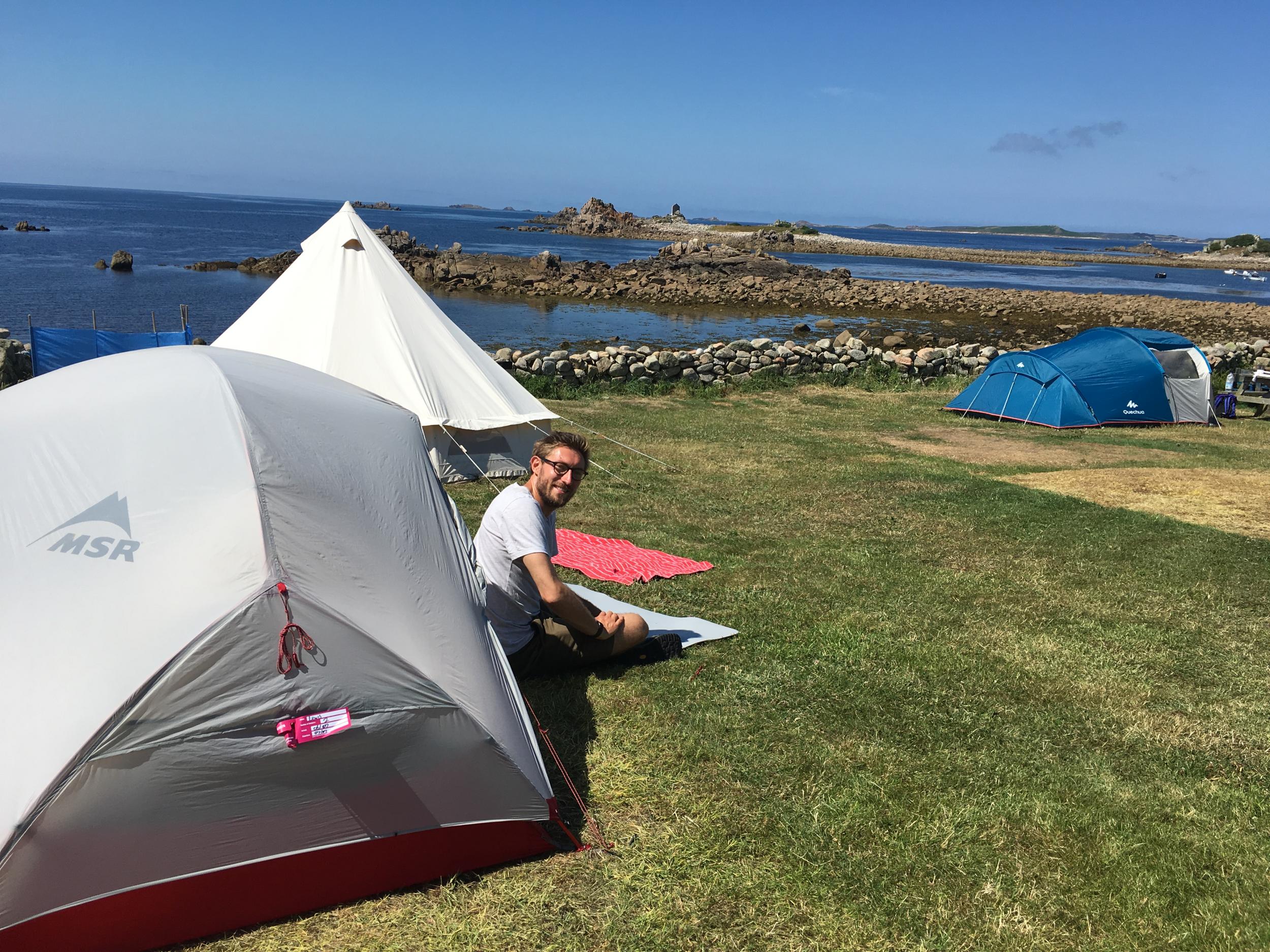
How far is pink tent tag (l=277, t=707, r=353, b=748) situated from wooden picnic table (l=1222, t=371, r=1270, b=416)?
17331 mm

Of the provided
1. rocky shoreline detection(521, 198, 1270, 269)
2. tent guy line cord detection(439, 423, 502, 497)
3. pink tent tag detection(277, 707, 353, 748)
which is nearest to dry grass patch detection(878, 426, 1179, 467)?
tent guy line cord detection(439, 423, 502, 497)

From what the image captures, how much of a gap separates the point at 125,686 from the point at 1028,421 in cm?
1417

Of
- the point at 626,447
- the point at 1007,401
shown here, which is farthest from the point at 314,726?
the point at 1007,401

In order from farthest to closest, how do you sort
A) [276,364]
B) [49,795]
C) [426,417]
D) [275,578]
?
[426,417] → [276,364] → [275,578] → [49,795]

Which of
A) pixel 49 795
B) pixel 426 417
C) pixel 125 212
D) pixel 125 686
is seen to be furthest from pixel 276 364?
pixel 125 212

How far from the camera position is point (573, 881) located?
11.5 ft

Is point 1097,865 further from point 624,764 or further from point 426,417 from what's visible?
point 426,417

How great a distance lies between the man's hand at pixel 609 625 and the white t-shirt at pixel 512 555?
0.38 meters

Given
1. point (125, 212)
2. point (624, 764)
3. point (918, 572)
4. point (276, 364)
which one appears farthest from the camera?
point (125, 212)

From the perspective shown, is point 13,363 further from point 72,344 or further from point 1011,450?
point 1011,450

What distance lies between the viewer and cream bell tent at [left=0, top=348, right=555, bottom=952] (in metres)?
2.90

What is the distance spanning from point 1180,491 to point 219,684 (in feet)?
32.9

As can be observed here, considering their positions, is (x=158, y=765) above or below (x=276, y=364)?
below

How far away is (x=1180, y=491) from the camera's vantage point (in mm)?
9828
